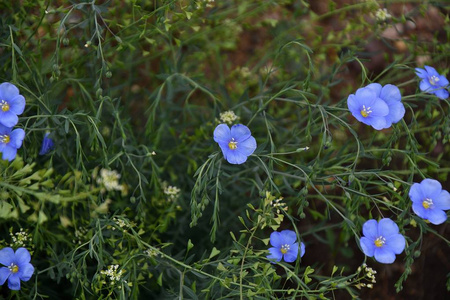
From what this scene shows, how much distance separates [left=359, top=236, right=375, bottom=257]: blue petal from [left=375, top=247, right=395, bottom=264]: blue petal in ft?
0.04

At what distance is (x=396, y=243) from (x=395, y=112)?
0.35 meters

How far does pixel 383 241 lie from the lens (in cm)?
150

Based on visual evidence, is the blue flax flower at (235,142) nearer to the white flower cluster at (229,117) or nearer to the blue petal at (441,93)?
the white flower cluster at (229,117)

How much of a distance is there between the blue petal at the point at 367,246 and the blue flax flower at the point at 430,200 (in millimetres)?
139

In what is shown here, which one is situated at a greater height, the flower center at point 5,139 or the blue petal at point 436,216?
the flower center at point 5,139

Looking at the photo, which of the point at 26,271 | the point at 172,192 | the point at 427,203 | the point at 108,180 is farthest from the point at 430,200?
the point at 26,271

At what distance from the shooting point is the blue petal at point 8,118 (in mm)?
1440

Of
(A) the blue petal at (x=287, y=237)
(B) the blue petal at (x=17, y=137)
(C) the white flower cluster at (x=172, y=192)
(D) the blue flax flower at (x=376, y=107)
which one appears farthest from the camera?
(C) the white flower cluster at (x=172, y=192)

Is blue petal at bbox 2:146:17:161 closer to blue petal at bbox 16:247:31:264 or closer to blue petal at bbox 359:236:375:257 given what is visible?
blue petal at bbox 16:247:31:264

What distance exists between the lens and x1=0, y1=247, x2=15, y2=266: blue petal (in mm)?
1497

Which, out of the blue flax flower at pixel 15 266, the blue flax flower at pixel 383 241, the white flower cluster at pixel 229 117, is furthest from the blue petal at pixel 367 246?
the blue flax flower at pixel 15 266

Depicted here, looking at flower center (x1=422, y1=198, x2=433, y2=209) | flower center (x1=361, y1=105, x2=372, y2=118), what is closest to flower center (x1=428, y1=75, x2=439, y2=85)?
flower center (x1=361, y1=105, x2=372, y2=118)

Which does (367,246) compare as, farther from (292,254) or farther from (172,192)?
(172,192)

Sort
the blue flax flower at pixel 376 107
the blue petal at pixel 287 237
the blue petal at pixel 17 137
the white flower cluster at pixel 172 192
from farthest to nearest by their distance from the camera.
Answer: the white flower cluster at pixel 172 192, the blue petal at pixel 287 237, the blue flax flower at pixel 376 107, the blue petal at pixel 17 137
